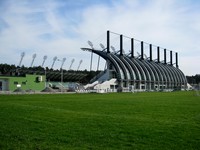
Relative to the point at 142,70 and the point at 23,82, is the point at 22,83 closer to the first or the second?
the point at 23,82

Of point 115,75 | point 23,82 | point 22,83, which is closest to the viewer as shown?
point 22,83

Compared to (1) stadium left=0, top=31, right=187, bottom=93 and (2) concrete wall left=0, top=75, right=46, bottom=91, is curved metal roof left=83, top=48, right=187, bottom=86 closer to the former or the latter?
(1) stadium left=0, top=31, right=187, bottom=93

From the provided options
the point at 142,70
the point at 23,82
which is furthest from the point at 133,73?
the point at 23,82

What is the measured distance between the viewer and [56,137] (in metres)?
11.0

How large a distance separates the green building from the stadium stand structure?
2043cm

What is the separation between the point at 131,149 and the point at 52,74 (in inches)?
4690

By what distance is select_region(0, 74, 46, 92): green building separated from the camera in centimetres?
8925

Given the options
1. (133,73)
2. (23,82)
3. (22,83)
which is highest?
(133,73)

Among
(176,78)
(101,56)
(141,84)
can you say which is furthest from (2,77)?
(176,78)

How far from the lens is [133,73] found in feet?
441

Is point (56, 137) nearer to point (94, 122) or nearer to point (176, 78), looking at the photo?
point (94, 122)

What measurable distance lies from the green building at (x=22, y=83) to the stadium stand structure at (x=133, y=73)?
20429mm

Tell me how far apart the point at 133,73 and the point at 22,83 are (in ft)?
188

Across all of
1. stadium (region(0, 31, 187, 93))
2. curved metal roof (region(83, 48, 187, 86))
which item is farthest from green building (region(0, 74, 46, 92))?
curved metal roof (region(83, 48, 187, 86))
